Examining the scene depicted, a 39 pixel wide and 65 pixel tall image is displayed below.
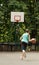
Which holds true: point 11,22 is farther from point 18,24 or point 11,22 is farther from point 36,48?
point 36,48

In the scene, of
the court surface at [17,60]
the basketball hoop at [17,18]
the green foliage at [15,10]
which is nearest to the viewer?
the court surface at [17,60]

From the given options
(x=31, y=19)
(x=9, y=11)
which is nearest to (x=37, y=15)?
(x=31, y=19)

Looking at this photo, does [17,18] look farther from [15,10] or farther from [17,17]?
[15,10]

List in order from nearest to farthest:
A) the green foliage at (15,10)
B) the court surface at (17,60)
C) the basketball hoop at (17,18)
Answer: the court surface at (17,60) → the basketball hoop at (17,18) → the green foliage at (15,10)

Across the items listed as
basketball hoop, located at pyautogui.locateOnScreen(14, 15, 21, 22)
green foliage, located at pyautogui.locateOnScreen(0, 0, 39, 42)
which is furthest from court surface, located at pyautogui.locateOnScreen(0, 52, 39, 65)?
green foliage, located at pyautogui.locateOnScreen(0, 0, 39, 42)

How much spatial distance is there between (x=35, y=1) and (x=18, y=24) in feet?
9.29

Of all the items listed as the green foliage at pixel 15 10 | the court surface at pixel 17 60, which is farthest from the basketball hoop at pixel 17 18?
the court surface at pixel 17 60

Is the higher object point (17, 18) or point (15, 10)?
point (15, 10)

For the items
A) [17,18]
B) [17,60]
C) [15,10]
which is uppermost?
[15,10]

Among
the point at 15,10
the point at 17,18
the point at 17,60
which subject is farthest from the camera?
the point at 15,10

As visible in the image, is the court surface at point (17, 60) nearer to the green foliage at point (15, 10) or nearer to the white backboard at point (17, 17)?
the white backboard at point (17, 17)

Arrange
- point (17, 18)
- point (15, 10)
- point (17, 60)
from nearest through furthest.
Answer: point (17, 60) → point (17, 18) → point (15, 10)

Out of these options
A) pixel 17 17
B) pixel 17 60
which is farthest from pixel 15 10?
pixel 17 60

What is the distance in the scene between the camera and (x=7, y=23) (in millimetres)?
29203
